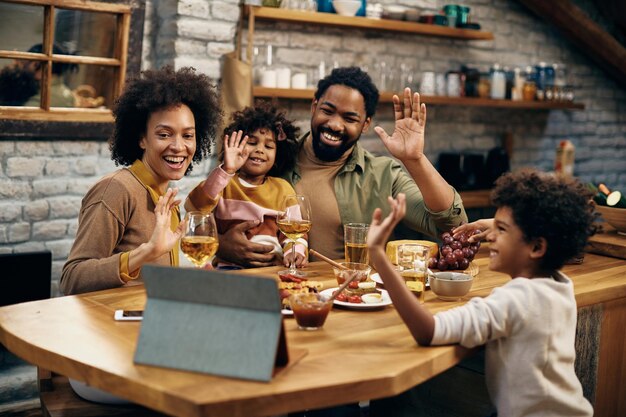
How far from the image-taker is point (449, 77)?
227 inches

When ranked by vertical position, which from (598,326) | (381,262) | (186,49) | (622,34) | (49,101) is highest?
(622,34)

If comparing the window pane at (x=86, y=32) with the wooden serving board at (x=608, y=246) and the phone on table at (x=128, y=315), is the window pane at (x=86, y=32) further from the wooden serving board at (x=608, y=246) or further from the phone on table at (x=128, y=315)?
the wooden serving board at (x=608, y=246)

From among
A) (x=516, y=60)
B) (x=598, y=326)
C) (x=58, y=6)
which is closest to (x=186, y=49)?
(x=58, y=6)

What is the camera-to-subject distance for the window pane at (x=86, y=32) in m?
4.03

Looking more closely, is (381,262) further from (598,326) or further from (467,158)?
(467,158)

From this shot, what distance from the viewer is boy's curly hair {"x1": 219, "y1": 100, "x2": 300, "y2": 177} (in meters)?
3.00

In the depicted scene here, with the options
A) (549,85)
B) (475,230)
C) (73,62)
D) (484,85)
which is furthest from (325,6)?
(475,230)

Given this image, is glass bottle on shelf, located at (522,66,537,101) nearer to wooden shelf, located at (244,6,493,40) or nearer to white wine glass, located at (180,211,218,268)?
wooden shelf, located at (244,6,493,40)

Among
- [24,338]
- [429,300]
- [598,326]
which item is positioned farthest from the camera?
[598,326]

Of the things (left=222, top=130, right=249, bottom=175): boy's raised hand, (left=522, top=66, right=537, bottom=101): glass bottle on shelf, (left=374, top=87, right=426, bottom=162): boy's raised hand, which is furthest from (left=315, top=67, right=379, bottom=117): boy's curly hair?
(left=522, top=66, right=537, bottom=101): glass bottle on shelf

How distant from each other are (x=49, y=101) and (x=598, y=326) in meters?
2.80

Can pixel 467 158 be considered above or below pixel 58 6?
below

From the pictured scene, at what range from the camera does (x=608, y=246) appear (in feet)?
9.84

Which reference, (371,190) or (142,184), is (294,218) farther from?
(371,190)
